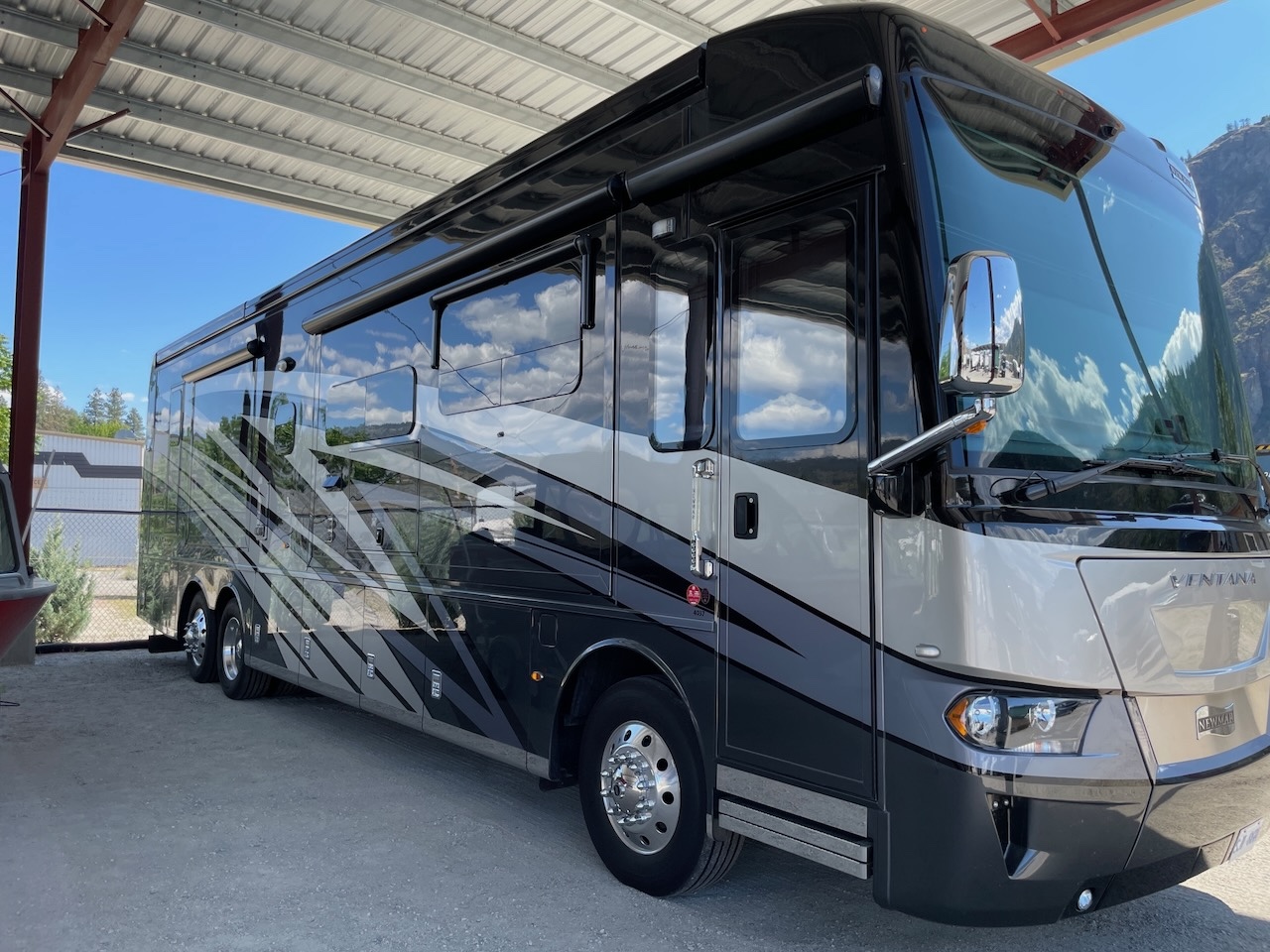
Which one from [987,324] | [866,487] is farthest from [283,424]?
[987,324]

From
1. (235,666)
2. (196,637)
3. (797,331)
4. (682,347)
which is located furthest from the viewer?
(196,637)

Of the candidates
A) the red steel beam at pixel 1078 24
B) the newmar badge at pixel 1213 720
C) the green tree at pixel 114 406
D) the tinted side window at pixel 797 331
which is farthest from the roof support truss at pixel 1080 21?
the green tree at pixel 114 406

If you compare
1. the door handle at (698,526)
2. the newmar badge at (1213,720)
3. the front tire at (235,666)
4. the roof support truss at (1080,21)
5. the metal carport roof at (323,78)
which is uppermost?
A: the metal carport roof at (323,78)

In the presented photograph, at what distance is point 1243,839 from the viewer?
3236mm

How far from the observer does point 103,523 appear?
22.9 meters

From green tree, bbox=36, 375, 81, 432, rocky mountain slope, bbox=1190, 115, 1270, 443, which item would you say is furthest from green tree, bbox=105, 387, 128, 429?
rocky mountain slope, bbox=1190, 115, 1270, 443

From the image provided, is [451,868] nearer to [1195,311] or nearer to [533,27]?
[1195,311]

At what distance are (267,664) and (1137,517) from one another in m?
6.14

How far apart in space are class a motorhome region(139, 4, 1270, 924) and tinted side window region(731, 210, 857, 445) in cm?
1

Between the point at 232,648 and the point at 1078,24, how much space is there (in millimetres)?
7901

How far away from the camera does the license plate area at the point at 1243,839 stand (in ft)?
10.5

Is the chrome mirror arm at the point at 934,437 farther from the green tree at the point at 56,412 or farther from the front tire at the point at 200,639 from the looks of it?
the green tree at the point at 56,412

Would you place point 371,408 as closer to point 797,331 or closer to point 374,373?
point 374,373

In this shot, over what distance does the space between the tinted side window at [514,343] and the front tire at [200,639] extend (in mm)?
4588
